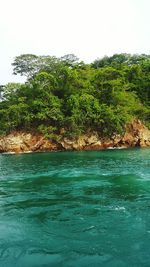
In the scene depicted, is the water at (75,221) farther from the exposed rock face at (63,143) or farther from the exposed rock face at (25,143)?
the exposed rock face at (63,143)

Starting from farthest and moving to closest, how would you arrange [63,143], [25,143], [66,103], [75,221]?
[66,103] < [63,143] < [25,143] < [75,221]

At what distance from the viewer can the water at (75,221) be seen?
6895 mm

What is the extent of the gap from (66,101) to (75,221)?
3051 centimetres

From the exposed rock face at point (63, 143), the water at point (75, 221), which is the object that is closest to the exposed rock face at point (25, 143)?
the exposed rock face at point (63, 143)

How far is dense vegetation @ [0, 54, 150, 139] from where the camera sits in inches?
1454

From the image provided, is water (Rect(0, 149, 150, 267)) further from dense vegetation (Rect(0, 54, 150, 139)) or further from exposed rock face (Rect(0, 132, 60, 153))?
dense vegetation (Rect(0, 54, 150, 139))

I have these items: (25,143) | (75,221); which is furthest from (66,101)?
(75,221)

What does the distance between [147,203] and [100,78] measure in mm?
30731

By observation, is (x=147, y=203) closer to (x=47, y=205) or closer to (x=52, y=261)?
(x=47, y=205)

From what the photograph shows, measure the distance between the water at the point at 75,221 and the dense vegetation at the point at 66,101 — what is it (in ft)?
67.5

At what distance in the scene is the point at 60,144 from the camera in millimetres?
36938

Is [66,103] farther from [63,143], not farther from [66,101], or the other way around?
[63,143]

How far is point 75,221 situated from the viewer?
9227 mm

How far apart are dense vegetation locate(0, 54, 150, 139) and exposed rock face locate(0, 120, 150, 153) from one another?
0.83 metres
